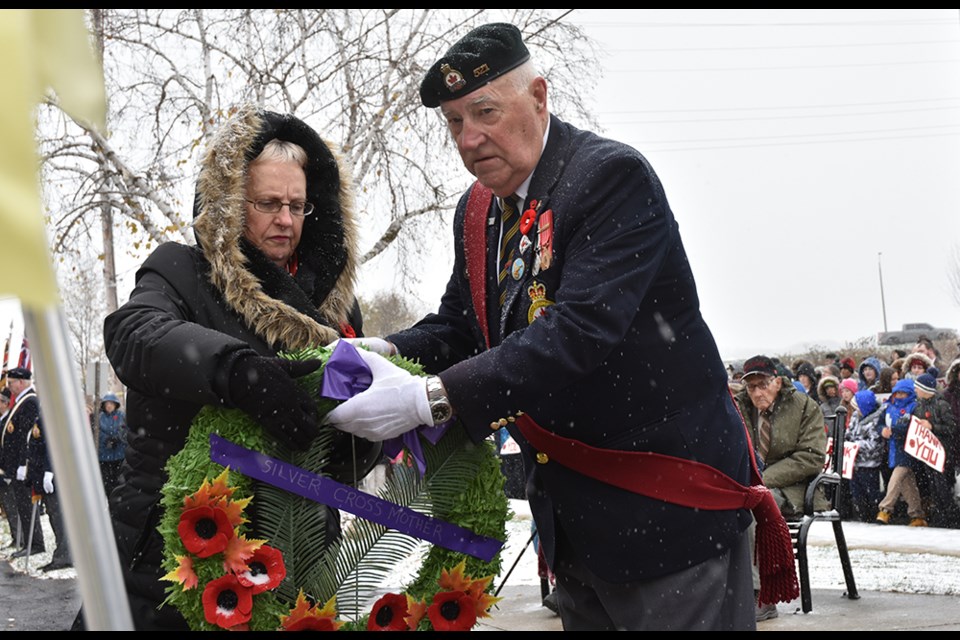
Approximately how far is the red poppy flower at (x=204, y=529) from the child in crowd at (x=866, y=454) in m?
9.71

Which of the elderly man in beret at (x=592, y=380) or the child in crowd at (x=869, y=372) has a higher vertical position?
the elderly man in beret at (x=592, y=380)

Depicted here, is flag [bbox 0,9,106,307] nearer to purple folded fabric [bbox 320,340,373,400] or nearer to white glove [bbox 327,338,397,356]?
purple folded fabric [bbox 320,340,373,400]

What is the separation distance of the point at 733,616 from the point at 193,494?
1.28m

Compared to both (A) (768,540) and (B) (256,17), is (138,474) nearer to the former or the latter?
(A) (768,540)

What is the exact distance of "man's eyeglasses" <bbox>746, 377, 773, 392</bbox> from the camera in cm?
741

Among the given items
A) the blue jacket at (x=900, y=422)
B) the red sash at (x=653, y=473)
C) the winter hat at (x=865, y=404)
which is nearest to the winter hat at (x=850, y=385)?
the winter hat at (x=865, y=404)

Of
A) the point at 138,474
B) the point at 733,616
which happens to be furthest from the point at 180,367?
the point at 733,616

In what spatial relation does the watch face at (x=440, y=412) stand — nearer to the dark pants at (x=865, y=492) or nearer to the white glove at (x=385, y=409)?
the white glove at (x=385, y=409)

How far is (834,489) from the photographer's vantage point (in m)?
7.44

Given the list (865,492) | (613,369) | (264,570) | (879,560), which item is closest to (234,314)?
(264,570)

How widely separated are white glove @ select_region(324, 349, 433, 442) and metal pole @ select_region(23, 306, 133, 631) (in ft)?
4.71

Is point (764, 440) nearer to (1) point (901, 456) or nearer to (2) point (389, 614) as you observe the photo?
(1) point (901, 456)

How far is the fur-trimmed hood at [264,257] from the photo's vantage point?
2695 millimetres

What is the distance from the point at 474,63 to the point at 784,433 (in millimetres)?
5088
